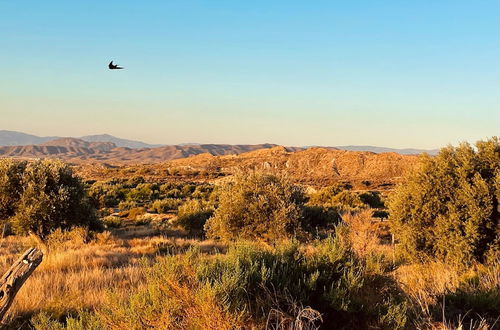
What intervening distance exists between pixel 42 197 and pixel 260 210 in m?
7.67

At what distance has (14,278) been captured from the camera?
446 cm

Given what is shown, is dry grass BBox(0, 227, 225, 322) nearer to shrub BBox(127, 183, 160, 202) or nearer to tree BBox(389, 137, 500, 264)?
tree BBox(389, 137, 500, 264)

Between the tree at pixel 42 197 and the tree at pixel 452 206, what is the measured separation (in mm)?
11140

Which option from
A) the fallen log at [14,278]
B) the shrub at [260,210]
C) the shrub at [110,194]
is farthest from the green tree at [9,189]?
the shrub at [110,194]

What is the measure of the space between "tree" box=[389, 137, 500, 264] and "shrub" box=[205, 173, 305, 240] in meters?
3.53

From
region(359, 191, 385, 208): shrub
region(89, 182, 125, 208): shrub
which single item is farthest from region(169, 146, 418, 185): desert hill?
region(89, 182, 125, 208): shrub

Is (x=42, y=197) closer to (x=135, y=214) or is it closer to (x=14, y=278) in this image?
(x=14, y=278)

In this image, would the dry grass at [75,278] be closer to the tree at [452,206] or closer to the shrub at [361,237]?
the shrub at [361,237]

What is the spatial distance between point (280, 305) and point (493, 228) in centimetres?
743

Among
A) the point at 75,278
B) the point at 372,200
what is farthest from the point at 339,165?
the point at 75,278

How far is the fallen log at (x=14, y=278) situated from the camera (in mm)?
4379

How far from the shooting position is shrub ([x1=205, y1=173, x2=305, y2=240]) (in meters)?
12.6

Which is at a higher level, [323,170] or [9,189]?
[9,189]

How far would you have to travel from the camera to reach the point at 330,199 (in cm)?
3312
